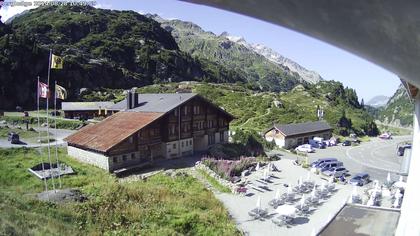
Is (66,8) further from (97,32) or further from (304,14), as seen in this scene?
(304,14)

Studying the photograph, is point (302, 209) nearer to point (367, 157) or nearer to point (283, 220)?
point (283, 220)

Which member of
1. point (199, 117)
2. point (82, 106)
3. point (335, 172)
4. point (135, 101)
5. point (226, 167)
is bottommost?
point (335, 172)

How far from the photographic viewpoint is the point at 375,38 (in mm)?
2896

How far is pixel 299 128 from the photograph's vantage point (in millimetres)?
59344

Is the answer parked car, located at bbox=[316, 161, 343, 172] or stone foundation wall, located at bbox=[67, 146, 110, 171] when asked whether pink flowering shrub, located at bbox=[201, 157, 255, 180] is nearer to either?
stone foundation wall, located at bbox=[67, 146, 110, 171]

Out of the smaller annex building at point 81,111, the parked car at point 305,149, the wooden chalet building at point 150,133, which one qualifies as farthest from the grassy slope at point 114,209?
the smaller annex building at point 81,111

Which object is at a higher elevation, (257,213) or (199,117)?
(199,117)

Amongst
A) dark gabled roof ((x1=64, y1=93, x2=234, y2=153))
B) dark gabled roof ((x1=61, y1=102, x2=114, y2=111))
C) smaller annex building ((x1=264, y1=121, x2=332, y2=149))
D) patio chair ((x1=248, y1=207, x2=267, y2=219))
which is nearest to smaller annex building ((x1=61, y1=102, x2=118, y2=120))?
dark gabled roof ((x1=61, y1=102, x2=114, y2=111))

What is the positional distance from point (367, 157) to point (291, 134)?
10410 mm

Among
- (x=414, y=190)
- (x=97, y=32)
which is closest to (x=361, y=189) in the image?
(x=414, y=190)

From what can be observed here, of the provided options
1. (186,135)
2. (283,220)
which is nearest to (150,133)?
(186,135)

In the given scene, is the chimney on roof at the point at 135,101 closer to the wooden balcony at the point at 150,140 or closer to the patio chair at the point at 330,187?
the wooden balcony at the point at 150,140

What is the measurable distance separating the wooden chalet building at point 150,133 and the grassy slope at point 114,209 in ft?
8.79

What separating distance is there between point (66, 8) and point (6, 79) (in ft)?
302
